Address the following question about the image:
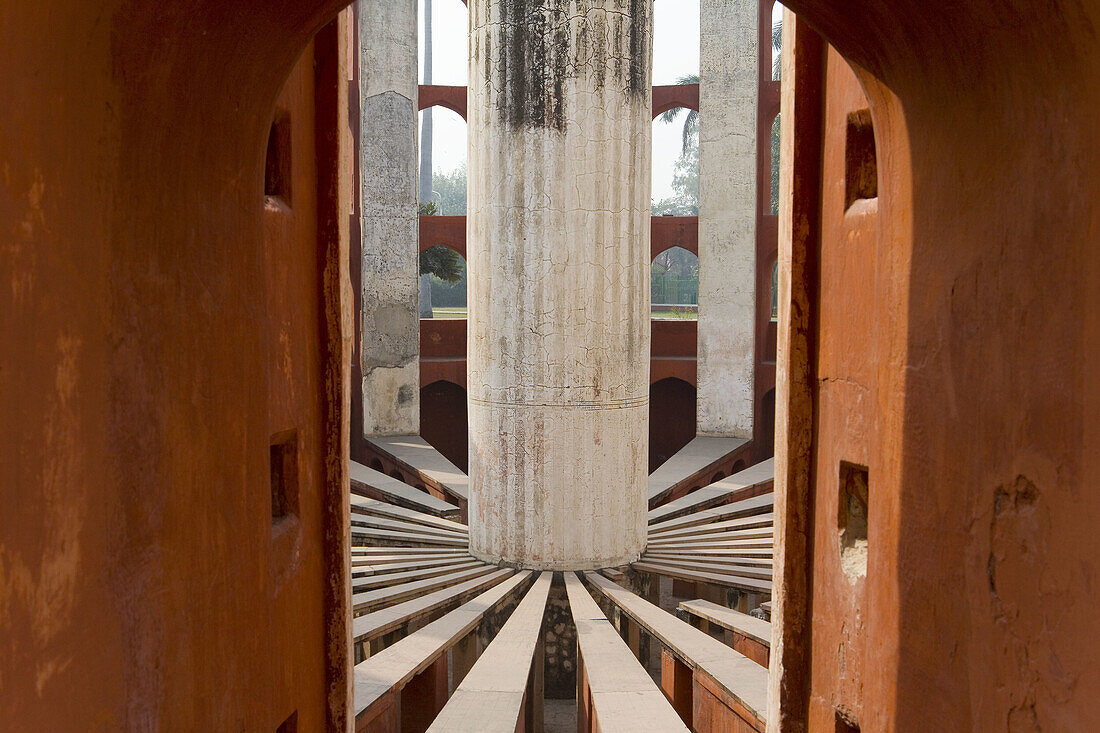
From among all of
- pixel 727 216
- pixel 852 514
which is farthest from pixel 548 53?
pixel 727 216

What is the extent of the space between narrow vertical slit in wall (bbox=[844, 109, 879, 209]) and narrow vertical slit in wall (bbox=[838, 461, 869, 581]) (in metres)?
0.88

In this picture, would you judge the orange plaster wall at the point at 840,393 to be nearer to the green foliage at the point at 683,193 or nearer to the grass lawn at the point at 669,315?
the grass lawn at the point at 669,315

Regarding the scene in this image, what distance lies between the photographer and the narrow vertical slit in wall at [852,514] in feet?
10.7

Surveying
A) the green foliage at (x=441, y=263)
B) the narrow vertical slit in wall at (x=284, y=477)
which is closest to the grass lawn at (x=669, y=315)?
A: the green foliage at (x=441, y=263)

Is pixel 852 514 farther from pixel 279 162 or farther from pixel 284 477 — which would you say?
pixel 279 162

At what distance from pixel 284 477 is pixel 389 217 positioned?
9628 mm

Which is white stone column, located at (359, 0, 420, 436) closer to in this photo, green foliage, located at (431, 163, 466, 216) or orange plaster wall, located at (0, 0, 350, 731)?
orange plaster wall, located at (0, 0, 350, 731)

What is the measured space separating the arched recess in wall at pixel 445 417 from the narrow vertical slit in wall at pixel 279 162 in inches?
449

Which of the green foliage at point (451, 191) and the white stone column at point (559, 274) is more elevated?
the green foliage at point (451, 191)

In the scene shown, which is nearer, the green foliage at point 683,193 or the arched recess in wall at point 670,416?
the arched recess in wall at point 670,416

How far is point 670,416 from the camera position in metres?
15.1

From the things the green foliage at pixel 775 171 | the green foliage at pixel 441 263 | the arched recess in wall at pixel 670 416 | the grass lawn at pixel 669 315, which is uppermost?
the green foliage at pixel 775 171

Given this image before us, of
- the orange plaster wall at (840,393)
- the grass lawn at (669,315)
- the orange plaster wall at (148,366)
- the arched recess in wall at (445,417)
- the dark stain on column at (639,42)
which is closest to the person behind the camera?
the orange plaster wall at (148,366)

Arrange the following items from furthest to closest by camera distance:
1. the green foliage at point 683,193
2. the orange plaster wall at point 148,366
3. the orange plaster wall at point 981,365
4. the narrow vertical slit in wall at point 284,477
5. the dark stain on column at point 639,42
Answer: the green foliage at point 683,193 < the dark stain on column at point 639,42 < the narrow vertical slit in wall at point 284,477 < the orange plaster wall at point 981,365 < the orange plaster wall at point 148,366
